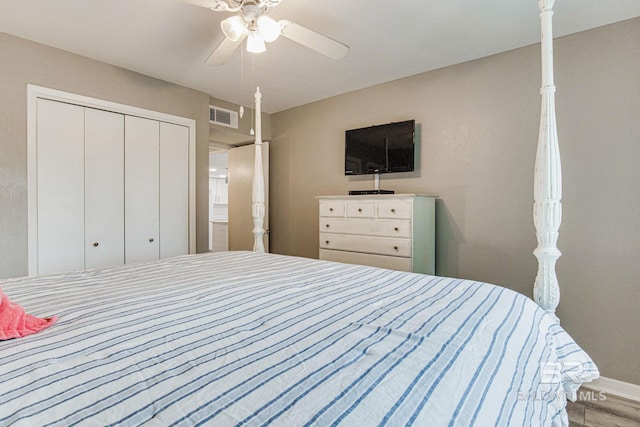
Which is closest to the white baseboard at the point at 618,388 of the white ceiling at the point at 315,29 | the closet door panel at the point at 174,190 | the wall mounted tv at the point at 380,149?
the wall mounted tv at the point at 380,149

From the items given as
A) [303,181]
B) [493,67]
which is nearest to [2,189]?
[303,181]

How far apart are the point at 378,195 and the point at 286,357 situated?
7.26 ft

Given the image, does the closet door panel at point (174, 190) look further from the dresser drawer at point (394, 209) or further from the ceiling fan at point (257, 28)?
the dresser drawer at point (394, 209)

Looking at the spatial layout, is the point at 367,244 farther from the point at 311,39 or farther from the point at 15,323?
the point at 15,323

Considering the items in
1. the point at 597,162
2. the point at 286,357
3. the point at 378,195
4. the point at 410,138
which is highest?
the point at 410,138

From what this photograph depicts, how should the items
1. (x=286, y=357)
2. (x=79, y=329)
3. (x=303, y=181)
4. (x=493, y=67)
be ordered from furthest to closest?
(x=303, y=181) < (x=493, y=67) < (x=79, y=329) < (x=286, y=357)

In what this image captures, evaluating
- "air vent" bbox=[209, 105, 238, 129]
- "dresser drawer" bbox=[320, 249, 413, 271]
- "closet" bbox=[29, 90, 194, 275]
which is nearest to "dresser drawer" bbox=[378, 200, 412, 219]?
"dresser drawer" bbox=[320, 249, 413, 271]

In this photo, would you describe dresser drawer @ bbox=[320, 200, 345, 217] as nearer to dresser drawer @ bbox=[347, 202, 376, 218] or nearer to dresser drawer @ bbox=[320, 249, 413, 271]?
dresser drawer @ bbox=[347, 202, 376, 218]

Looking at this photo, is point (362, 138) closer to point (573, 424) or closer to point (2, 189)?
point (573, 424)

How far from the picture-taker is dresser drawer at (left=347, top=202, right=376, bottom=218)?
2817 mm

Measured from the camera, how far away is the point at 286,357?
0.68m

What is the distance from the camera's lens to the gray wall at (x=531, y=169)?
84.3 inches

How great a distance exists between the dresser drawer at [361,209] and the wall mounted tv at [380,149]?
519mm

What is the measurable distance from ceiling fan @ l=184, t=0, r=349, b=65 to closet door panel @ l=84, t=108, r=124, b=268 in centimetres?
153
